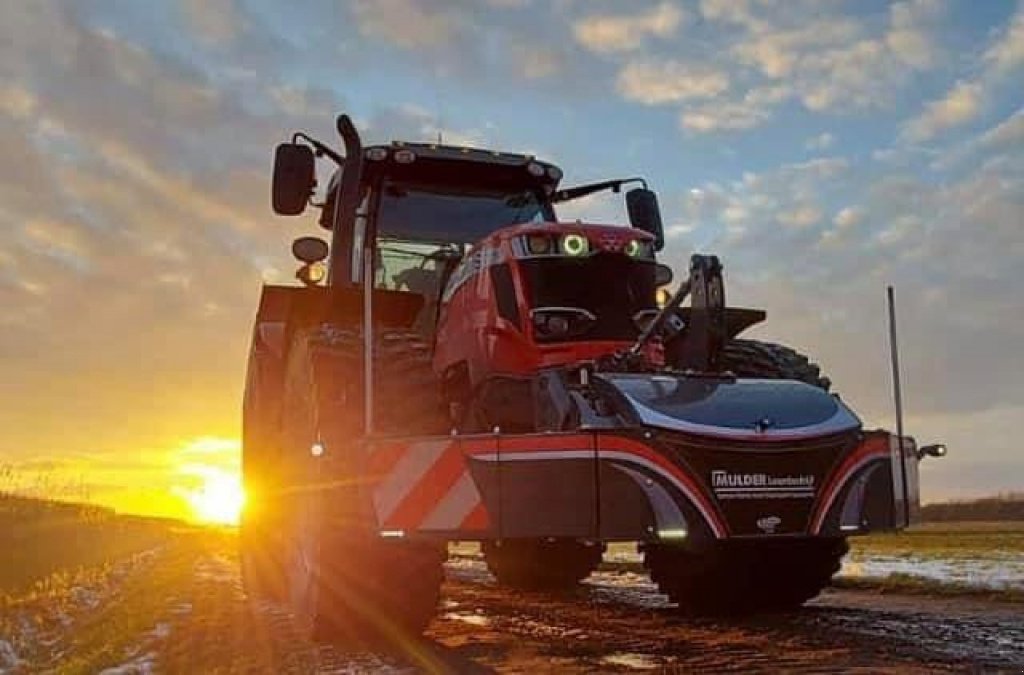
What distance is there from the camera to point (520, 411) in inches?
254

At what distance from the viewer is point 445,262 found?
8.76 metres

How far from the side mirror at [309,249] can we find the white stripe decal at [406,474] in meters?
2.96

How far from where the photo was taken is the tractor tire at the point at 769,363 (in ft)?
23.6

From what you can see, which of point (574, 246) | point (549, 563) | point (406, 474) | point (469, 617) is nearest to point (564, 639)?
point (469, 617)

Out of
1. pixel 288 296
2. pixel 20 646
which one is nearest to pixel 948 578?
pixel 288 296

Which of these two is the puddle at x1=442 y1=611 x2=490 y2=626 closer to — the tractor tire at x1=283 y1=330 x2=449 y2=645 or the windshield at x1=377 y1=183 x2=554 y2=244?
the tractor tire at x1=283 y1=330 x2=449 y2=645

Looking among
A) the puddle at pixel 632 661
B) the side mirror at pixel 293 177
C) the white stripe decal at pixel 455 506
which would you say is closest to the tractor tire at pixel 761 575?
the puddle at pixel 632 661

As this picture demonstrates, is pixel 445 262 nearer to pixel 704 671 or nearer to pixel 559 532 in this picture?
pixel 559 532

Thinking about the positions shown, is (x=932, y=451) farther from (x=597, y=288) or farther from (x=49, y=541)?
(x=49, y=541)

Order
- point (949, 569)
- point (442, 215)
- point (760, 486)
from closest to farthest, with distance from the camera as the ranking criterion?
point (760, 486), point (442, 215), point (949, 569)

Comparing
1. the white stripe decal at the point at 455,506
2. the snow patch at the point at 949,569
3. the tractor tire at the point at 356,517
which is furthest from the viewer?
the snow patch at the point at 949,569

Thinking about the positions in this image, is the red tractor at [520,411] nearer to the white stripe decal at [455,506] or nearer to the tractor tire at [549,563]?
the white stripe decal at [455,506]

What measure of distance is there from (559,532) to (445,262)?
3605mm

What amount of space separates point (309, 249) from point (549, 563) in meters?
4.27
